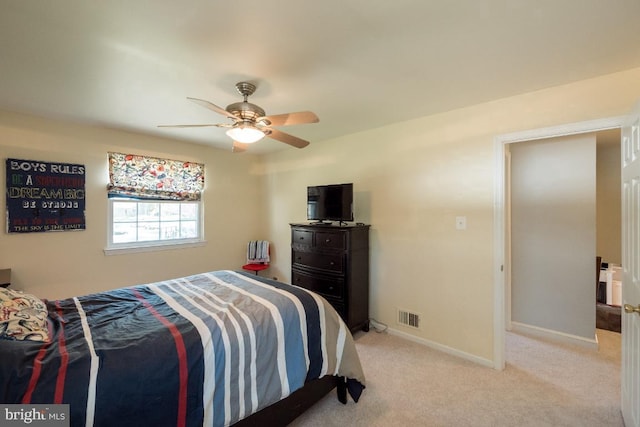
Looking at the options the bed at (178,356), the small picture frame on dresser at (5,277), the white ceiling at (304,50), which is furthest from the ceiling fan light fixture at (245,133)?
the small picture frame on dresser at (5,277)

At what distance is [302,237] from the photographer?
3.40m

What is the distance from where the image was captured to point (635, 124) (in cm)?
155

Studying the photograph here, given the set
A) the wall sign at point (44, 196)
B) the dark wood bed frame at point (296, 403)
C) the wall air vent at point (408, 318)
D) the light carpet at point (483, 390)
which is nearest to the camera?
the dark wood bed frame at point (296, 403)

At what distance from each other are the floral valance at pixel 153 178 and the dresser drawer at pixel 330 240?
1.99 metres

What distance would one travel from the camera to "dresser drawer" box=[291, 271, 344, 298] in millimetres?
3040

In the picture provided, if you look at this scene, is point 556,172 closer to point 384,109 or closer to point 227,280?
point 384,109

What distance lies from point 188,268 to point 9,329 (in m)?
2.67

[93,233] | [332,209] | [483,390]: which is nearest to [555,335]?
[483,390]

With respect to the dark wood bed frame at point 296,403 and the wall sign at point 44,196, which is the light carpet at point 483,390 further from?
the wall sign at point 44,196

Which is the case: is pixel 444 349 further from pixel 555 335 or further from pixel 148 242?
pixel 148 242

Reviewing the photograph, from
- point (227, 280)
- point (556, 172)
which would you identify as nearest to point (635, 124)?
point (556, 172)

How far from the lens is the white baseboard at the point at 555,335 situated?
9.18 feet

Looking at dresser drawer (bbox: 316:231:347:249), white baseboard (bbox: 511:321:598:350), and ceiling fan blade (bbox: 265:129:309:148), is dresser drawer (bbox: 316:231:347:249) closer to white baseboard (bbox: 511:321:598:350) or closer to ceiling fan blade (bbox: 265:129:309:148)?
ceiling fan blade (bbox: 265:129:309:148)

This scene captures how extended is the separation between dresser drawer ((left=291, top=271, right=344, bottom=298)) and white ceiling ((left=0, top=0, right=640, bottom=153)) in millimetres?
1818
